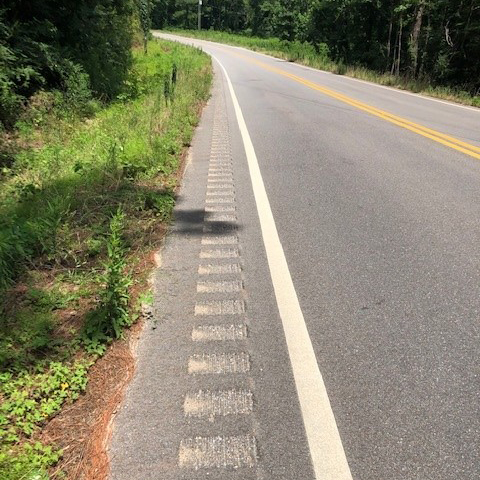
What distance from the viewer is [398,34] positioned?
29000 mm

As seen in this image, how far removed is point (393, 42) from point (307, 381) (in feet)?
120

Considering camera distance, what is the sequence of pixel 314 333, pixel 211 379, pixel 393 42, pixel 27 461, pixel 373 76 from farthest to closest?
pixel 393 42 → pixel 373 76 → pixel 314 333 → pixel 211 379 → pixel 27 461

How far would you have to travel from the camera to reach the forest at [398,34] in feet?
80.2

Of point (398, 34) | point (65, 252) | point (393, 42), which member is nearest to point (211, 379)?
point (65, 252)

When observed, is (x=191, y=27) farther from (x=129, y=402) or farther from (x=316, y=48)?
(x=129, y=402)

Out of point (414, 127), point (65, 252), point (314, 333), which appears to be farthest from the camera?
point (414, 127)

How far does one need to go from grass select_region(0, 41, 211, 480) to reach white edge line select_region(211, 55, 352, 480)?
1114 mm

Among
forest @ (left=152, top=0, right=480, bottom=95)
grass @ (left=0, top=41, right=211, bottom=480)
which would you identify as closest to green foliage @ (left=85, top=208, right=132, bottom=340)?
grass @ (left=0, top=41, right=211, bottom=480)

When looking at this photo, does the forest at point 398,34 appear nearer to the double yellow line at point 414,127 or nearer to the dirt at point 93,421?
the double yellow line at point 414,127

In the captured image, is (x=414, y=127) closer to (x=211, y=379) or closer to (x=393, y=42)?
(x=211, y=379)

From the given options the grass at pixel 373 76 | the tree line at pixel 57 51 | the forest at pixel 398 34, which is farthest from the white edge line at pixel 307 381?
the forest at pixel 398 34

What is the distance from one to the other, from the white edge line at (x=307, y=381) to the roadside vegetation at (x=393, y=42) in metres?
14.5

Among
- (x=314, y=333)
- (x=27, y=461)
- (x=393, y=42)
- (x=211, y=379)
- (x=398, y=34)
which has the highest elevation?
(x=393, y=42)

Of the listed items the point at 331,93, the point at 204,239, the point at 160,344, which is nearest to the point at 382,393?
the point at 160,344
